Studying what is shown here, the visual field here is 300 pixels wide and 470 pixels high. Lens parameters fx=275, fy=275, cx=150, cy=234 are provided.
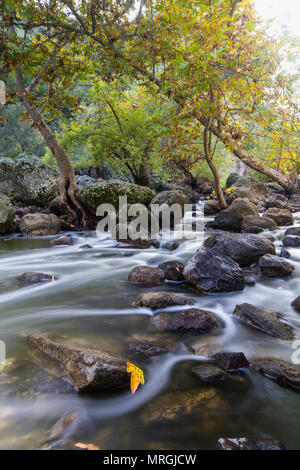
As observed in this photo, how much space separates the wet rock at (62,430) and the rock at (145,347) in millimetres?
807

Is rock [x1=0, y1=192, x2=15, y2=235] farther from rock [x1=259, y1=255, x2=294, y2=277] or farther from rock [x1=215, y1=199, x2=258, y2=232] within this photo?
rock [x1=259, y1=255, x2=294, y2=277]

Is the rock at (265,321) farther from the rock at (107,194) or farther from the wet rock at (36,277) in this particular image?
the rock at (107,194)

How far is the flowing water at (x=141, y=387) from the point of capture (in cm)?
167

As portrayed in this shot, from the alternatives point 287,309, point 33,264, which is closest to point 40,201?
point 33,264

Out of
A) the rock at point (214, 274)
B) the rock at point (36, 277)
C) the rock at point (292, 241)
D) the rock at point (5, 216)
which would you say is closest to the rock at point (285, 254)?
the rock at point (292, 241)

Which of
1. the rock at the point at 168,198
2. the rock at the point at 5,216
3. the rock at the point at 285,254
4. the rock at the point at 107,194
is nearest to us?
the rock at the point at 285,254

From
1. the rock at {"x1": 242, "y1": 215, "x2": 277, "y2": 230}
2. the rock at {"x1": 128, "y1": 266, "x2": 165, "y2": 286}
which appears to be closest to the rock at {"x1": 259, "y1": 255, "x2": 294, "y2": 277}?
the rock at {"x1": 128, "y1": 266, "x2": 165, "y2": 286}

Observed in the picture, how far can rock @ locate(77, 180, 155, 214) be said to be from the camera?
9.37 m

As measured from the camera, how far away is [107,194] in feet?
30.7

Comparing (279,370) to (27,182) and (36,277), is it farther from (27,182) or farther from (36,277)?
(27,182)

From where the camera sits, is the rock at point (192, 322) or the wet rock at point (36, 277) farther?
the wet rock at point (36, 277)

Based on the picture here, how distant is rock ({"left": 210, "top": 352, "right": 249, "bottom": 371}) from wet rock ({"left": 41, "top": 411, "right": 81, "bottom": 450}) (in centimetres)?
120

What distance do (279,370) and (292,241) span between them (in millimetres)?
5073

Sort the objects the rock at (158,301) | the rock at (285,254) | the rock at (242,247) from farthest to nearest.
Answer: the rock at (285,254) < the rock at (242,247) < the rock at (158,301)
